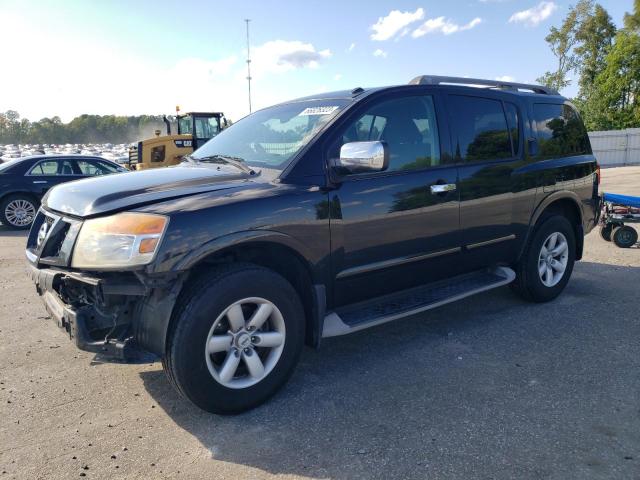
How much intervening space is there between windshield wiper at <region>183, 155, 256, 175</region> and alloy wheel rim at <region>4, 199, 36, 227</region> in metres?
8.25

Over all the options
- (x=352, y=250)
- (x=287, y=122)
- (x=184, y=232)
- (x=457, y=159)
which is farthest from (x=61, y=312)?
(x=457, y=159)

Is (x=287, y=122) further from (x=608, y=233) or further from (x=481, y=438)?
(x=608, y=233)

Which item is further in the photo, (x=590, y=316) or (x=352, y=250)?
(x=590, y=316)

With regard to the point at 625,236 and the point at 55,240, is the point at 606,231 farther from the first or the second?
the point at 55,240

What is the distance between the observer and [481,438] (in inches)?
109

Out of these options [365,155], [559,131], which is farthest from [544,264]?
[365,155]

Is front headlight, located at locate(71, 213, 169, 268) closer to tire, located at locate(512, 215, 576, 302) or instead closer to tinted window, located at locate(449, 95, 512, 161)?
tinted window, located at locate(449, 95, 512, 161)

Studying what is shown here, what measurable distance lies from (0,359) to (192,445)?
211 cm

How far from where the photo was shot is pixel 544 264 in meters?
5.02

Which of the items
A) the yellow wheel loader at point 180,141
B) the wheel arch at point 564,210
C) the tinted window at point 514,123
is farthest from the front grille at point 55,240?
the yellow wheel loader at point 180,141

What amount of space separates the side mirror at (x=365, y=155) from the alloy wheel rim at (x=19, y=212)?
31.9 feet

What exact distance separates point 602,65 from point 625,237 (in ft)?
139

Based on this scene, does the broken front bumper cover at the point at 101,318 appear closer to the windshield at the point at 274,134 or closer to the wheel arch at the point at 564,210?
the windshield at the point at 274,134

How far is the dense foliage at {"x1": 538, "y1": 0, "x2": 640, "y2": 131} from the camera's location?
3600 cm
